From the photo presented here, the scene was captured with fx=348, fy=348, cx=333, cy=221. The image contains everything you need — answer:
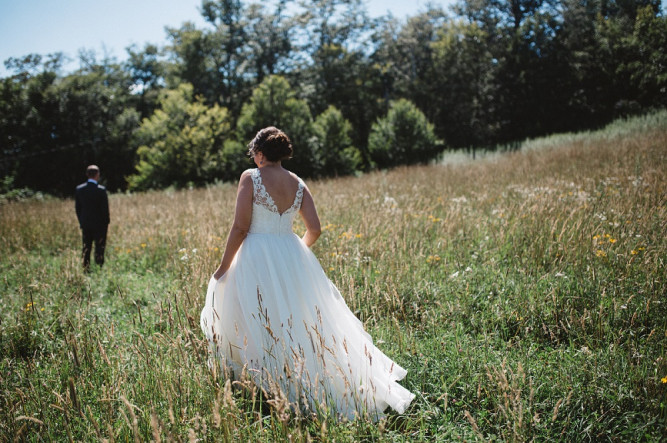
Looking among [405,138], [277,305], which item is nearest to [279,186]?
[277,305]

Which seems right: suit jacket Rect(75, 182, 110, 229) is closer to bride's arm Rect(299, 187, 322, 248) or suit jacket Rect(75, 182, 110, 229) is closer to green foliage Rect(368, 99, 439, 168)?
bride's arm Rect(299, 187, 322, 248)

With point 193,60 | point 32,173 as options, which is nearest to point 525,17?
point 193,60

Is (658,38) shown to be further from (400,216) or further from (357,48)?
(400,216)

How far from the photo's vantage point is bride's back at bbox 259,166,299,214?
9.07ft

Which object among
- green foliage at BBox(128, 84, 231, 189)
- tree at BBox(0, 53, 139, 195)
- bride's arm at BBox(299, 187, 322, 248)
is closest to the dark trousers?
bride's arm at BBox(299, 187, 322, 248)

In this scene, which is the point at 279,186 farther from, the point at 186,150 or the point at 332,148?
the point at 186,150

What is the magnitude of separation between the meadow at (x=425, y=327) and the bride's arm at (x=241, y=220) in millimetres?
498

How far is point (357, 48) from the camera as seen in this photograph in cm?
3206

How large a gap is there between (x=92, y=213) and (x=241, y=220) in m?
4.97

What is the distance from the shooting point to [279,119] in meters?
20.4

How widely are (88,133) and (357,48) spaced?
25.8 m

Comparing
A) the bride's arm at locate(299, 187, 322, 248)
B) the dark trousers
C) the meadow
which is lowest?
the meadow

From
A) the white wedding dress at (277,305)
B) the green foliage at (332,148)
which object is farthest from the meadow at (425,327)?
the green foliage at (332,148)

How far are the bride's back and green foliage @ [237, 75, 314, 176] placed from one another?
1742 centimetres
